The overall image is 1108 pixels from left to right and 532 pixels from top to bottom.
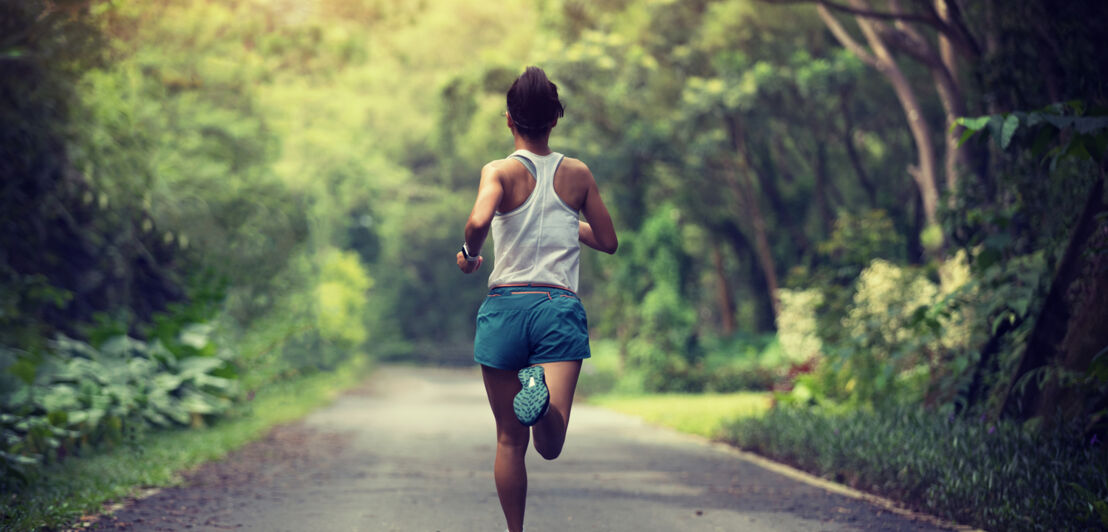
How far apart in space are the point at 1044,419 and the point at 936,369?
10.2ft

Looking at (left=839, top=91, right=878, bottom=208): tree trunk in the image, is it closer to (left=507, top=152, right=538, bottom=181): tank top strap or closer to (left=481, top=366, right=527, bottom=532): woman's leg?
(left=507, top=152, right=538, bottom=181): tank top strap

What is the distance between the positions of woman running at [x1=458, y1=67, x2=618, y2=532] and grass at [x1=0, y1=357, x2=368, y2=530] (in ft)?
9.51

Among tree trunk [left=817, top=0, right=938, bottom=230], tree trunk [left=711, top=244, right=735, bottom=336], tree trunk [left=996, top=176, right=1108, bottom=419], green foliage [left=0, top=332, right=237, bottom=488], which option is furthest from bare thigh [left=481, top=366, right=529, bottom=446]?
tree trunk [left=711, top=244, right=735, bottom=336]

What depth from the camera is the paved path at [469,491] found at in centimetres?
650

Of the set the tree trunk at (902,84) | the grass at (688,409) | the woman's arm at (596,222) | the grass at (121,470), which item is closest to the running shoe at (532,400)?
the woman's arm at (596,222)

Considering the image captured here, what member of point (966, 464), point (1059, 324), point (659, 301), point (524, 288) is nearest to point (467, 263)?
A: point (524, 288)

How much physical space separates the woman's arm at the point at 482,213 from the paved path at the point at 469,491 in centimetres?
236

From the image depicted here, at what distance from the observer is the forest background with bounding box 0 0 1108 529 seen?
8555 mm

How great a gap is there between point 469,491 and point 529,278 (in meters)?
3.87

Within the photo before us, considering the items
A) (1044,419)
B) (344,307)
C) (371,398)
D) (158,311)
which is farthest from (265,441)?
(344,307)

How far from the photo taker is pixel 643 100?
25.8 m

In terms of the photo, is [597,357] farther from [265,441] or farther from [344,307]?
[265,441]

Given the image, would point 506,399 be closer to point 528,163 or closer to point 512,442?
point 512,442

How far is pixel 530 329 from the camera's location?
4.43 m
